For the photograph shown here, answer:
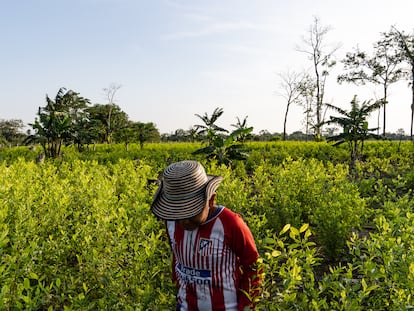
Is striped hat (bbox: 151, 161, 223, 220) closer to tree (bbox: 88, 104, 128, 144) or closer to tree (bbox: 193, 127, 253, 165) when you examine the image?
tree (bbox: 193, 127, 253, 165)

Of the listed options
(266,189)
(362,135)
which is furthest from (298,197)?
(362,135)

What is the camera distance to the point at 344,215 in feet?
13.8

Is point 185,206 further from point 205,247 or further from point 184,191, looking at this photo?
point 205,247

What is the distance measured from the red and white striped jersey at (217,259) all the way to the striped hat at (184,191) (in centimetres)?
16

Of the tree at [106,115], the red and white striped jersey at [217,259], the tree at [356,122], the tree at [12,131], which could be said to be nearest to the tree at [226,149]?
the tree at [356,122]

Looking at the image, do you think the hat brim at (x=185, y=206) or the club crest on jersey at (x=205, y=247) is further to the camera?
the club crest on jersey at (x=205, y=247)

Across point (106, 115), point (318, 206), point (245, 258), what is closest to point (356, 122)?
point (318, 206)

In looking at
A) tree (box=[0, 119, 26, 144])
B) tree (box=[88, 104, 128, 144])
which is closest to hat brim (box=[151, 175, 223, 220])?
tree (box=[88, 104, 128, 144])

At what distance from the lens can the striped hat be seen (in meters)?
1.68

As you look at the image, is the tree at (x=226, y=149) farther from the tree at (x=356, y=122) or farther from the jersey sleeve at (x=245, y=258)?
the jersey sleeve at (x=245, y=258)

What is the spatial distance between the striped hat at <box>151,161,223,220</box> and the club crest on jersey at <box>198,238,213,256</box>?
227 millimetres

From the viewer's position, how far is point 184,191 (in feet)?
5.61

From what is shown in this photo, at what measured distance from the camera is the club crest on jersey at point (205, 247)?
182 cm

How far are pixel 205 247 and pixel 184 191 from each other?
308 millimetres
